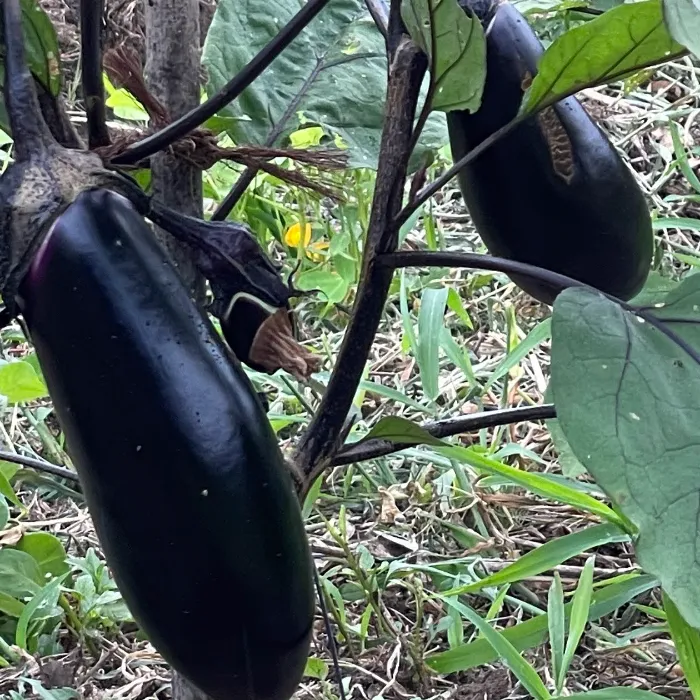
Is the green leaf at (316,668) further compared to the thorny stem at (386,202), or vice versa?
the green leaf at (316,668)

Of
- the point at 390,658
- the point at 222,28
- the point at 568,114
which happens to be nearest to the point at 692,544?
the point at 568,114

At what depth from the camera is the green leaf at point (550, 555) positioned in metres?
0.85

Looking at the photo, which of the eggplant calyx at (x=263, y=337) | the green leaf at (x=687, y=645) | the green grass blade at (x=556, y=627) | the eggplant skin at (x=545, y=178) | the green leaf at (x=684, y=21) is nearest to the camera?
the green leaf at (x=684, y=21)

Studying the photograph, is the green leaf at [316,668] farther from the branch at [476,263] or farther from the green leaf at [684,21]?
the green leaf at [684,21]

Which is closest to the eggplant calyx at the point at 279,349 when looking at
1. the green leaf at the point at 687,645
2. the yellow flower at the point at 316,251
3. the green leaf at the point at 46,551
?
the green leaf at the point at 687,645

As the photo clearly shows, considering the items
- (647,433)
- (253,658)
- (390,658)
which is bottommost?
(390,658)

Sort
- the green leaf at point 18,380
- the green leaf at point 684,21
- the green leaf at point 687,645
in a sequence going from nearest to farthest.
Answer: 1. the green leaf at point 684,21
2. the green leaf at point 687,645
3. the green leaf at point 18,380

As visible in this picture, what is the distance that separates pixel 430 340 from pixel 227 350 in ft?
2.32

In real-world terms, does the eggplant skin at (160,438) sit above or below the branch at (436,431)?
above

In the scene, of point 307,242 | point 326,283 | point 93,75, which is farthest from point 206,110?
point 307,242

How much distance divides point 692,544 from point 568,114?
1.05 feet

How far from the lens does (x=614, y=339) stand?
42 cm

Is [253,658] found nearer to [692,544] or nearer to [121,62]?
[692,544]

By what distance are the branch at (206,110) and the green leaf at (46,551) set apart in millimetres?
621
